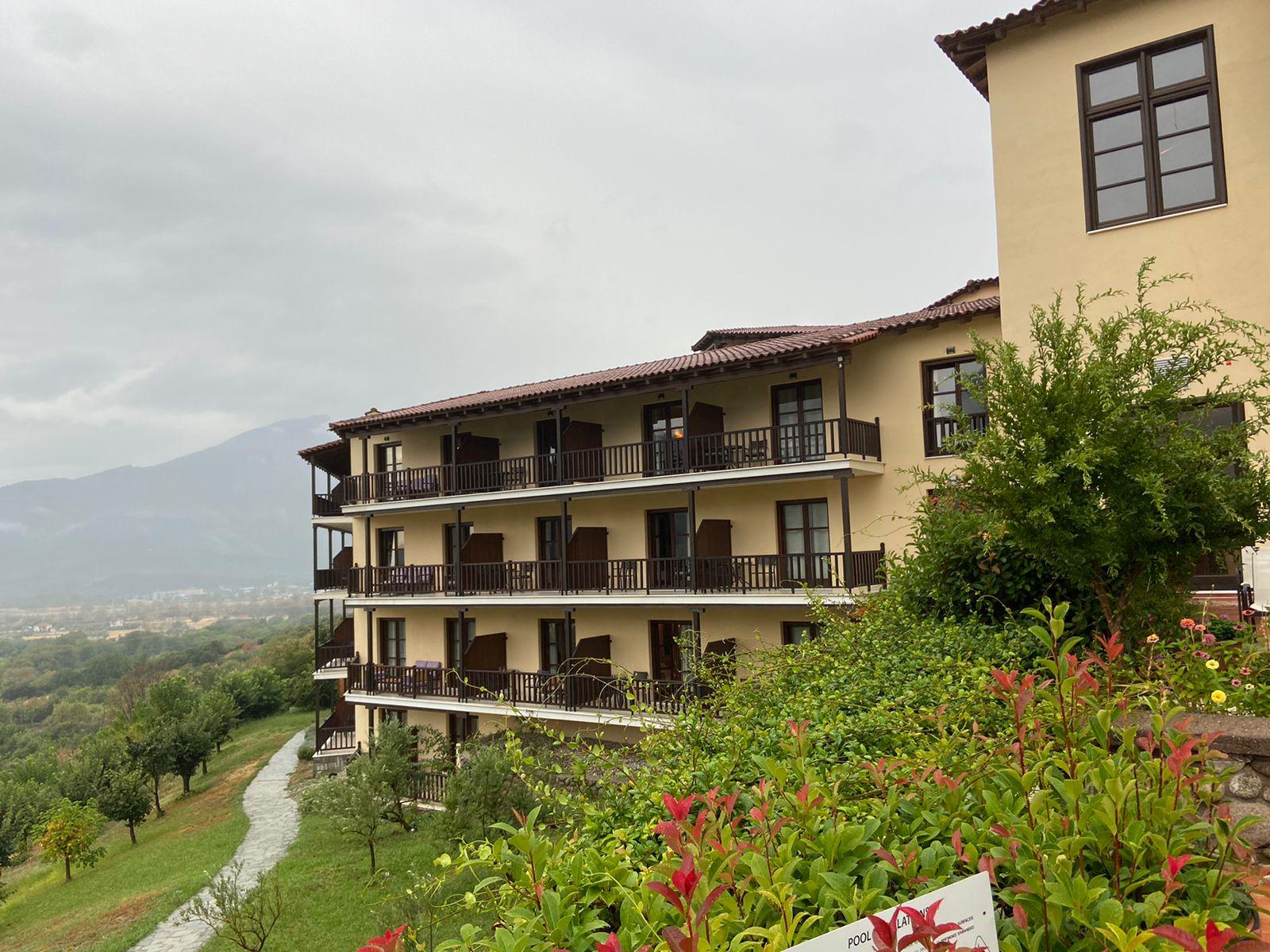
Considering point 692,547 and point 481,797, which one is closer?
point 481,797

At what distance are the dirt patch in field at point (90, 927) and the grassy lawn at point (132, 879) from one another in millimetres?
31

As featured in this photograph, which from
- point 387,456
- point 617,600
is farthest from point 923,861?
point 387,456

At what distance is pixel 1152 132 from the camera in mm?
9898

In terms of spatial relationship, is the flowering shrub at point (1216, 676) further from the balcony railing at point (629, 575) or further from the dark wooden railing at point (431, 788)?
the dark wooden railing at point (431, 788)

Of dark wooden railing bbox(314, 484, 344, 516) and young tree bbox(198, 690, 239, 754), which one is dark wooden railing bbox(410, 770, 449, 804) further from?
young tree bbox(198, 690, 239, 754)

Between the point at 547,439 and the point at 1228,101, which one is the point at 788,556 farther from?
the point at 1228,101

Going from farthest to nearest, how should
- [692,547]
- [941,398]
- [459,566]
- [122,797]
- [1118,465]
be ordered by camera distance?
[122,797], [459,566], [692,547], [941,398], [1118,465]

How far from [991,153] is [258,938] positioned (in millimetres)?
16800

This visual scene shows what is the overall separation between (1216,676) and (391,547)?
23635 millimetres

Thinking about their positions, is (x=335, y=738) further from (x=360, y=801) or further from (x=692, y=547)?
(x=692, y=547)

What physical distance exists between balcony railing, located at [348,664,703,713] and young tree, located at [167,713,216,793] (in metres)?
9.56

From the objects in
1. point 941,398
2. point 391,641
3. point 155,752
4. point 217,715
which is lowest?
point 155,752

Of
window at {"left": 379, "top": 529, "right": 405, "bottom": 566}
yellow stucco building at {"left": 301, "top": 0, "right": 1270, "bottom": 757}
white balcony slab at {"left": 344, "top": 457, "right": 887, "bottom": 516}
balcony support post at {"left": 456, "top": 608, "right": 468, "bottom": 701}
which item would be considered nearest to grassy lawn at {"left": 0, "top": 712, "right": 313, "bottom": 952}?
yellow stucco building at {"left": 301, "top": 0, "right": 1270, "bottom": 757}

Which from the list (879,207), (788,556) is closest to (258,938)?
(788,556)
